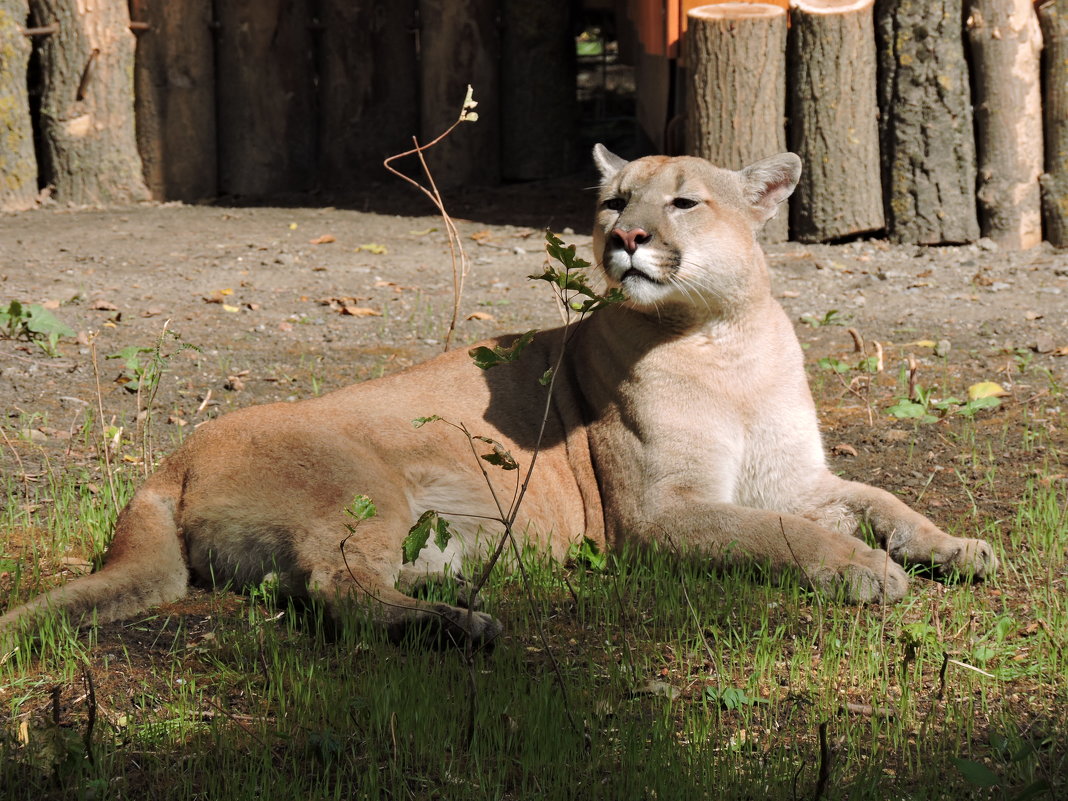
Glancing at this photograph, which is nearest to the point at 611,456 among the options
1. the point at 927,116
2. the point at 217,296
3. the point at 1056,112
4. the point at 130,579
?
the point at 130,579

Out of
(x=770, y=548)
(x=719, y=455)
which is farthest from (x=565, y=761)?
(x=719, y=455)

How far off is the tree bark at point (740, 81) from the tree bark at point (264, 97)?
409 centimetres

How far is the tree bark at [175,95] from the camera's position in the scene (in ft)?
36.0

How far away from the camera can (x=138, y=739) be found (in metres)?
3.10

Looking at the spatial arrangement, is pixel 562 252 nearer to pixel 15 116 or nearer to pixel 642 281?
pixel 642 281

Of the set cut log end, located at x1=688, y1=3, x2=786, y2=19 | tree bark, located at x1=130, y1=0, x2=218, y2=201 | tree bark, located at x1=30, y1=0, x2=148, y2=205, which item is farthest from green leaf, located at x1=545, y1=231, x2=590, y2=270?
tree bark, located at x1=130, y1=0, x2=218, y2=201

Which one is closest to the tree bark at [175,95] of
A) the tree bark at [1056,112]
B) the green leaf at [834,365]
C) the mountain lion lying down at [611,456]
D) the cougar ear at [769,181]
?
the green leaf at [834,365]

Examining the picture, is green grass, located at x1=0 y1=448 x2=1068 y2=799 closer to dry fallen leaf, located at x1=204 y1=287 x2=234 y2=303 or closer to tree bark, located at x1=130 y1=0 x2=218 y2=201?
dry fallen leaf, located at x1=204 y1=287 x2=234 y2=303

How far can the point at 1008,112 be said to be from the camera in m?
8.68

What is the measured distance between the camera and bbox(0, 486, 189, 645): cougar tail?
365 cm

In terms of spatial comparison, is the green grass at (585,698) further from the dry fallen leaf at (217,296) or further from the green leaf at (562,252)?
the dry fallen leaf at (217,296)

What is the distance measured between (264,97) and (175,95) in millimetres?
782

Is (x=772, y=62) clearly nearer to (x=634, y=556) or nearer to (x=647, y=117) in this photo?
(x=647, y=117)

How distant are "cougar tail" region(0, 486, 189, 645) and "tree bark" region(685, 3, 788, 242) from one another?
19.0 feet
